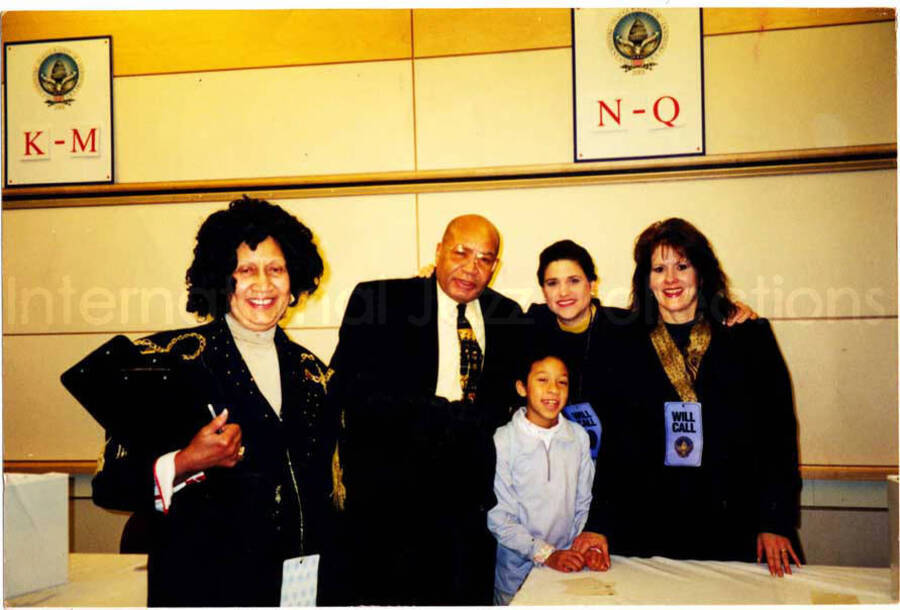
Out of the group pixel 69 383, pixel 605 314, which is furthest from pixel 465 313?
pixel 69 383

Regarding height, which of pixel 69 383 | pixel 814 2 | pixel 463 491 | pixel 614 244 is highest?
pixel 814 2

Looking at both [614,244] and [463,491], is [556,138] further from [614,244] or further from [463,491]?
[463,491]

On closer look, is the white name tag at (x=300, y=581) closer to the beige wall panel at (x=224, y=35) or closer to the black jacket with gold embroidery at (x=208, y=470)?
the black jacket with gold embroidery at (x=208, y=470)

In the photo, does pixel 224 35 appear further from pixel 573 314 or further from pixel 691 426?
pixel 691 426

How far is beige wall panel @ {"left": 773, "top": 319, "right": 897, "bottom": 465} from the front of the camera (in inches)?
85.0

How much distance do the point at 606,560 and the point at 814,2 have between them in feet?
5.76

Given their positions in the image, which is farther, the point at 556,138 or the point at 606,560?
the point at 556,138

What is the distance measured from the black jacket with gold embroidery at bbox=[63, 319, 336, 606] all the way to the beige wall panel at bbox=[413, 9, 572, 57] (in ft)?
3.50

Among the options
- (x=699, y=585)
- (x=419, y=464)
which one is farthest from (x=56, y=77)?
(x=699, y=585)

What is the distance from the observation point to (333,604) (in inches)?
82.1

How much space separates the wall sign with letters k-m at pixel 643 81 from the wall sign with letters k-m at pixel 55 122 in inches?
59.2

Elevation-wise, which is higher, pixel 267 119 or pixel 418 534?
pixel 267 119

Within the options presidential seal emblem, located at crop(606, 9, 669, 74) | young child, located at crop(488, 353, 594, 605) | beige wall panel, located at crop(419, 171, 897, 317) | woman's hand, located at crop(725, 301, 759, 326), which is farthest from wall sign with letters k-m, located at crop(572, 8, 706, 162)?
young child, located at crop(488, 353, 594, 605)

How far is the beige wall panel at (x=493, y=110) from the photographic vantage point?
221 centimetres
